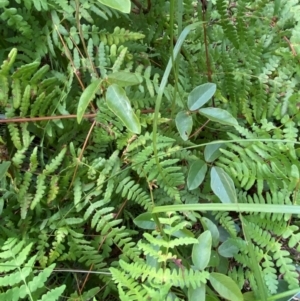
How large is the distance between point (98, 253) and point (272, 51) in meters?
0.67

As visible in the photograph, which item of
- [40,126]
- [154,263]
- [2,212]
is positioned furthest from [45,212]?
[154,263]

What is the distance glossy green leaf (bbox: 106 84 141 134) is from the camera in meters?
0.79

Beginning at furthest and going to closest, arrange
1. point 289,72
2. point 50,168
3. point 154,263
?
1. point 289,72
2. point 50,168
3. point 154,263

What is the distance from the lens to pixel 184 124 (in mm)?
939

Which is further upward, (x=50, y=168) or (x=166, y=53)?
(x=166, y=53)

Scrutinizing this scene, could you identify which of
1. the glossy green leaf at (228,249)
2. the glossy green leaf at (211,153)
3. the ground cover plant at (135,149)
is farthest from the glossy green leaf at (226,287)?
the glossy green leaf at (211,153)

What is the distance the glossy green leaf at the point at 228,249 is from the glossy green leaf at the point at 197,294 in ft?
0.51

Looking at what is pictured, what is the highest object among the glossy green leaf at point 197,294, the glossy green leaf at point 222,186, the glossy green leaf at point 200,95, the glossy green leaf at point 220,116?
the glossy green leaf at point 200,95

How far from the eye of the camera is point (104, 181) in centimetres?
94

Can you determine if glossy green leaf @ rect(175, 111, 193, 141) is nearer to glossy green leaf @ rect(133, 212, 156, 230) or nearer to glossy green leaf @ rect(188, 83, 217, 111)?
glossy green leaf @ rect(188, 83, 217, 111)

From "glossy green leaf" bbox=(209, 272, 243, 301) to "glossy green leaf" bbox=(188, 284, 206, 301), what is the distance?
0.04m

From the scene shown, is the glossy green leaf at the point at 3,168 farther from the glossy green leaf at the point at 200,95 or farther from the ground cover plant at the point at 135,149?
the glossy green leaf at the point at 200,95

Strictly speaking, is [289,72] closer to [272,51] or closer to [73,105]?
[272,51]

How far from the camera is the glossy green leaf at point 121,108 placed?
0.79 meters
